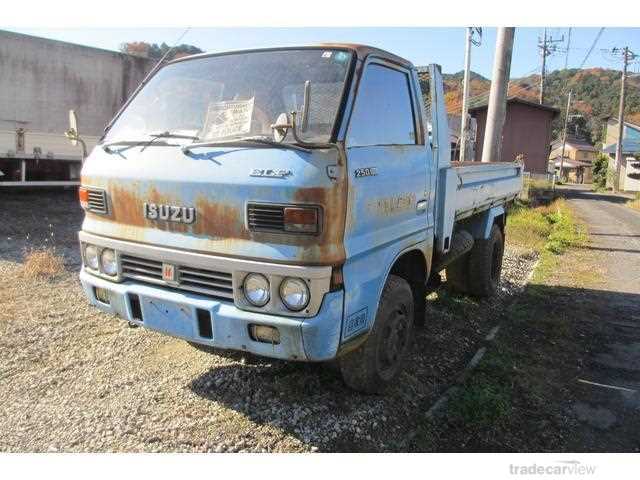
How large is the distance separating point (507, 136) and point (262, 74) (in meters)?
32.0

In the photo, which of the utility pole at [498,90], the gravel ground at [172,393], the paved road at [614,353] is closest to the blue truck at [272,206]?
the gravel ground at [172,393]

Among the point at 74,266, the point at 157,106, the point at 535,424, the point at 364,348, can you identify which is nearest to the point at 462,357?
the point at 535,424

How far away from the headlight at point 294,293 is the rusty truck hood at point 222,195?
112 mm

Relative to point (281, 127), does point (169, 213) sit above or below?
below

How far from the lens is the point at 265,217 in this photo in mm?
2568

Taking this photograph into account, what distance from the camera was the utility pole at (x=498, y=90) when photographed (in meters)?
10.2

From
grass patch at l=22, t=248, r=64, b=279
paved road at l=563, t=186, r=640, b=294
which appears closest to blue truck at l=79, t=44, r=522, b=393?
grass patch at l=22, t=248, r=64, b=279

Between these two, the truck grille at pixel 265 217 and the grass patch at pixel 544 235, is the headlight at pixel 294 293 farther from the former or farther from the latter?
the grass patch at pixel 544 235

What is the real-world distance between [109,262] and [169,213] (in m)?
0.61

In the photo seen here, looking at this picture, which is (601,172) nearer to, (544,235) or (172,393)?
(544,235)

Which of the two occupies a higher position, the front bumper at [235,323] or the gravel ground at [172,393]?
the front bumper at [235,323]

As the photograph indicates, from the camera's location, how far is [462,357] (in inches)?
171

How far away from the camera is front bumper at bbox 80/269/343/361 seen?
8.36 feet

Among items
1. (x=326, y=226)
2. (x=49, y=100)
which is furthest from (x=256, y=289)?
(x=49, y=100)
